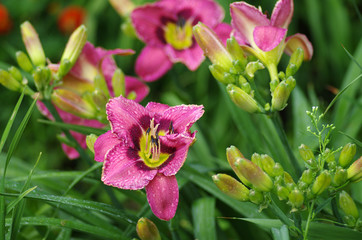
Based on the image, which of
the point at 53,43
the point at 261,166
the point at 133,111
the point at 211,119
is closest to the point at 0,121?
the point at 53,43

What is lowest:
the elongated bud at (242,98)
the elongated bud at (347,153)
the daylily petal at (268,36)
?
the elongated bud at (347,153)

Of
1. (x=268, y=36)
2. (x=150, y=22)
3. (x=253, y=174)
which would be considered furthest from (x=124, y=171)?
(x=150, y=22)

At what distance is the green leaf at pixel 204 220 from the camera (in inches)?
36.9

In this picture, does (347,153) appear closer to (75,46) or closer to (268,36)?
(268,36)

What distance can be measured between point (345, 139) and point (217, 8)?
45 cm

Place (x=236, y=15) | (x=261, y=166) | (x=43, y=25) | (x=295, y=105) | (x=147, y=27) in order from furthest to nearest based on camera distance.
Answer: (x=43, y=25) < (x=295, y=105) < (x=147, y=27) < (x=236, y=15) < (x=261, y=166)

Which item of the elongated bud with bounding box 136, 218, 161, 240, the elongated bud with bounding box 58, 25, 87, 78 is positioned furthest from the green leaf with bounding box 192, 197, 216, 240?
the elongated bud with bounding box 58, 25, 87, 78

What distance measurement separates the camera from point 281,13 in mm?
826

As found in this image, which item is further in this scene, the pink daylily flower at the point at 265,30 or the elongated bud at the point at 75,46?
the elongated bud at the point at 75,46

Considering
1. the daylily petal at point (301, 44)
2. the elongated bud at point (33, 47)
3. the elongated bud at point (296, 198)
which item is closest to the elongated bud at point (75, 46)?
the elongated bud at point (33, 47)

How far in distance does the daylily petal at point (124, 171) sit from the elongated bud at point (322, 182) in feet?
0.78

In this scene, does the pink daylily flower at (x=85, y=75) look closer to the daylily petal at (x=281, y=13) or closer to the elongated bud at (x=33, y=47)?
the elongated bud at (x=33, y=47)

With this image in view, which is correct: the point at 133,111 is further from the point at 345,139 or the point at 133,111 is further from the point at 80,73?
the point at 345,139

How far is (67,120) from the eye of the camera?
3.60 feet
